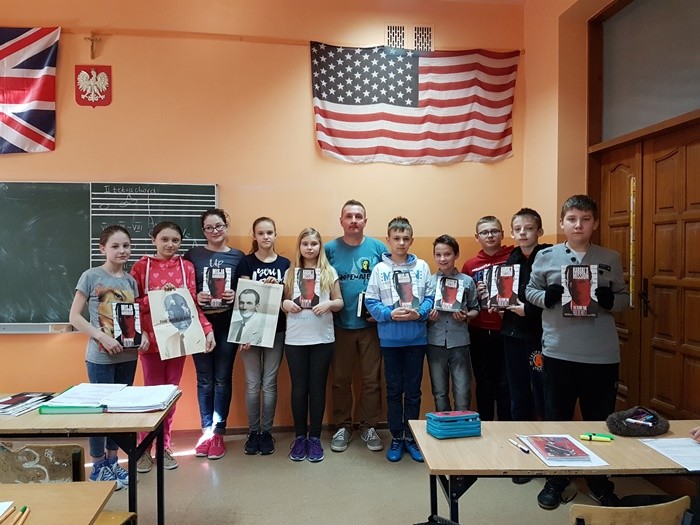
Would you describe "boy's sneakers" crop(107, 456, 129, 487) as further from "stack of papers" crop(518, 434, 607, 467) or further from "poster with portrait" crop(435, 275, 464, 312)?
"stack of papers" crop(518, 434, 607, 467)

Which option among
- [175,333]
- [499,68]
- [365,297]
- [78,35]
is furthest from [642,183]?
[78,35]

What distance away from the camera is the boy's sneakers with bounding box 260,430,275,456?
3.59 m

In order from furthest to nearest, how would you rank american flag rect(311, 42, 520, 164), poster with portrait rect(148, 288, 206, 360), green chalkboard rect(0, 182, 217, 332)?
american flag rect(311, 42, 520, 164), green chalkboard rect(0, 182, 217, 332), poster with portrait rect(148, 288, 206, 360)

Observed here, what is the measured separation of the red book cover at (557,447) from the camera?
1.77 m

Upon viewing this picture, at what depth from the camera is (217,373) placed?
3.61 metres

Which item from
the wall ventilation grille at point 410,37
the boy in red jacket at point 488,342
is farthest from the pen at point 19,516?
the wall ventilation grille at point 410,37

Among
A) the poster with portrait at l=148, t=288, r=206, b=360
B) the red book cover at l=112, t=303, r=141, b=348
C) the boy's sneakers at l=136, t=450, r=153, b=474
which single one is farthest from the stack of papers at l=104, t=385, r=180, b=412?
the boy's sneakers at l=136, t=450, r=153, b=474

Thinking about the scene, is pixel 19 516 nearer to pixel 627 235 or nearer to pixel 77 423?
pixel 77 423

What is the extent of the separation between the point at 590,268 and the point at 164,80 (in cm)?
359

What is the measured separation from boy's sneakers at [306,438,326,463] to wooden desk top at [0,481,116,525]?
2.02 meters

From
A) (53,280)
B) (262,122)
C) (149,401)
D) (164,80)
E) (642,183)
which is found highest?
(164,80)

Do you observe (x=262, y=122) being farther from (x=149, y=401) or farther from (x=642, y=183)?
(x=642, y=183)

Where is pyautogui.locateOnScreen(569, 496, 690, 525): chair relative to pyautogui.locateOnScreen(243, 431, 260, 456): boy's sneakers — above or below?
above

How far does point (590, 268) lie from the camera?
102 inches
